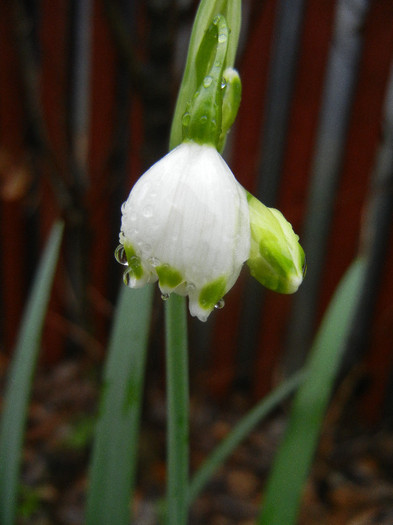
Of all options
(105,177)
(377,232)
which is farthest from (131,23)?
(377,232)

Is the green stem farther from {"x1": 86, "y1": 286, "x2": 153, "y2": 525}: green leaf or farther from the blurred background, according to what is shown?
the blurred background

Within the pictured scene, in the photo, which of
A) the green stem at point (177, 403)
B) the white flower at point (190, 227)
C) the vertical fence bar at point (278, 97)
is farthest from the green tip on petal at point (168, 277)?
the vertical fence bar at point (278, 97)

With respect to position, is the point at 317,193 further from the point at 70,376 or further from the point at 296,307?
the point at 70,376

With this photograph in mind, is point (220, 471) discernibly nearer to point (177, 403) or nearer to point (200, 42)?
point (177, 403)

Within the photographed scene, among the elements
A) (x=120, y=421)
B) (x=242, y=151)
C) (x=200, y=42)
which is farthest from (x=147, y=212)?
(x=242, y=151)

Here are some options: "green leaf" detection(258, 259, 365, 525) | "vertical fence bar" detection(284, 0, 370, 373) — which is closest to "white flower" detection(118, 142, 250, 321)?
"green leaf" detection(258, 259, 365, 525)

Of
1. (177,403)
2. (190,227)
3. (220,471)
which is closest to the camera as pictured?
(190,227)
